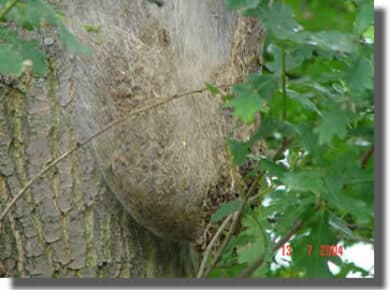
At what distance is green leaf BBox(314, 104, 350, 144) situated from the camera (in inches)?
49.9

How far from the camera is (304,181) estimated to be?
51.9 inches

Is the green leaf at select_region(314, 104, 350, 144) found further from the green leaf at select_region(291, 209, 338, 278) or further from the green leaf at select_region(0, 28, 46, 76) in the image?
the green leaf at select_region(0, 28, 46, 76)

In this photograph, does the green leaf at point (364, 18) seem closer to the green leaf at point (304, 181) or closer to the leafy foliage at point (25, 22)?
the green leaf at point (304, 181)

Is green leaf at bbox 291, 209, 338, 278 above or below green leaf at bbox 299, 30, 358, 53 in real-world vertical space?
below

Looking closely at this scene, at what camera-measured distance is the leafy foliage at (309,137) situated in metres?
1.29

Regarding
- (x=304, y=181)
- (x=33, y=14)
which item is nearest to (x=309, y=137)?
(x=304, y=181)

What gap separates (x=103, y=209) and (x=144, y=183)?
0.11 m

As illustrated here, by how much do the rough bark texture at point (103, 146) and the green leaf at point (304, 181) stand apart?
467 millimetres

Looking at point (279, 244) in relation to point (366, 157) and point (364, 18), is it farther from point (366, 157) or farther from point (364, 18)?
point (364, 18)

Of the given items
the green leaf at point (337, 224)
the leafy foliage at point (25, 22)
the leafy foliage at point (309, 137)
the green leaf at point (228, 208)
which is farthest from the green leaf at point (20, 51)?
the green leaf at point (337, 224)

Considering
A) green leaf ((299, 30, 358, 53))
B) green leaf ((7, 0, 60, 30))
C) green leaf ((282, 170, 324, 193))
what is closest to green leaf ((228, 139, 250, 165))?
green leaf ((282, 170, 324, 193))

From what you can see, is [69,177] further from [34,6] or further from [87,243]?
[34,6]

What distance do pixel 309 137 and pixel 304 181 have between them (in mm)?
98

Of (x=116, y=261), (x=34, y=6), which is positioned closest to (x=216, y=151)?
(x=116, y=261)
